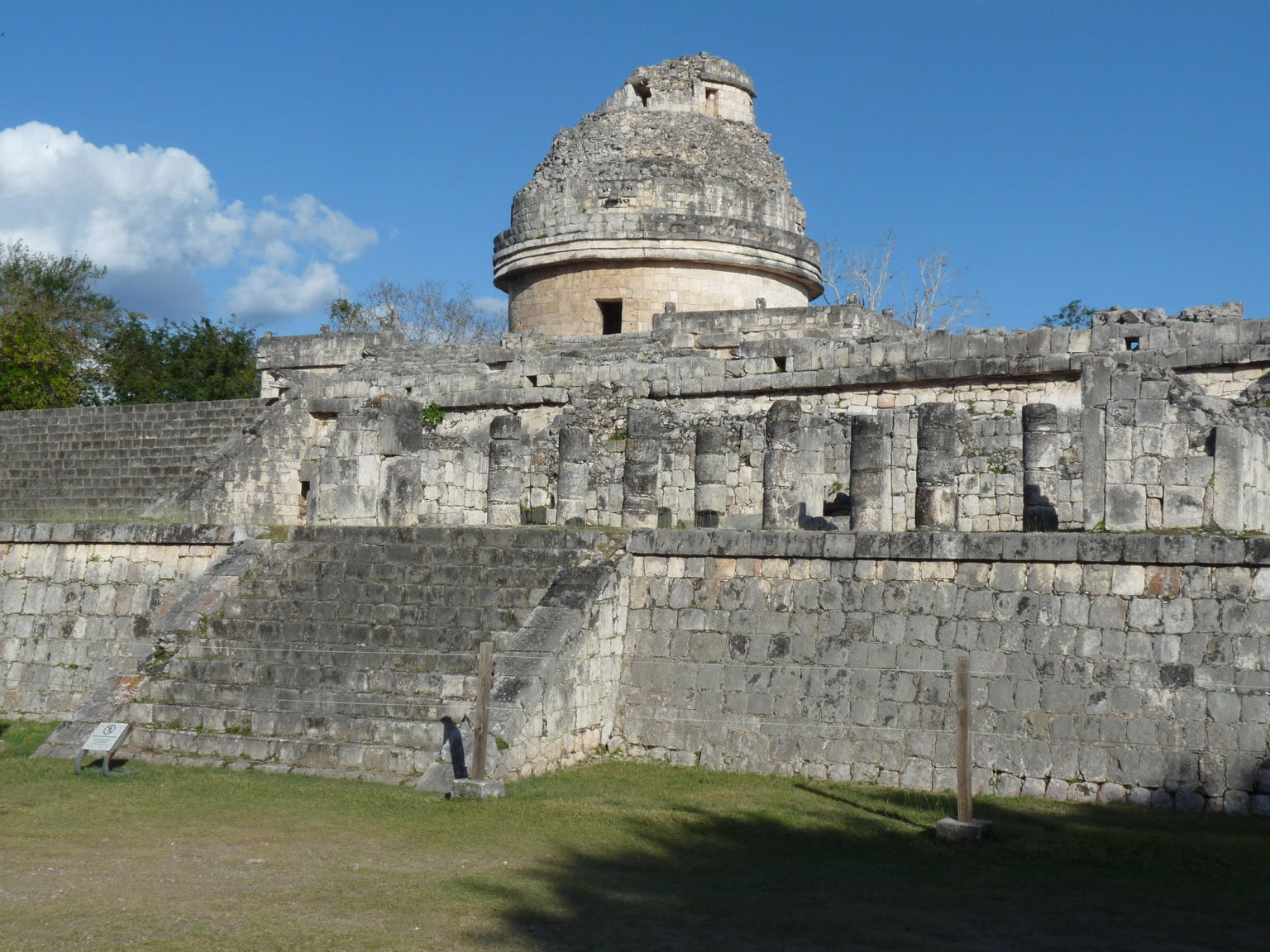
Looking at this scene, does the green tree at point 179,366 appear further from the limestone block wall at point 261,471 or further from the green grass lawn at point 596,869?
the green grass lawn at point 596,869

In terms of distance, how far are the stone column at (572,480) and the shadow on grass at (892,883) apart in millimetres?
4384

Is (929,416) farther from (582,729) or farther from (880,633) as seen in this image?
(582,729)

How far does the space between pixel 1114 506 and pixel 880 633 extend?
1876 millimetres

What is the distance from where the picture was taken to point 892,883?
7.22 meters

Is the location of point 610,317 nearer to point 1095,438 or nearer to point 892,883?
point 1095,438

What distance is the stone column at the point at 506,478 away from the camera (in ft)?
43.0

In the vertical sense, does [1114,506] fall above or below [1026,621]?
above

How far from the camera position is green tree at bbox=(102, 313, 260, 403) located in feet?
102

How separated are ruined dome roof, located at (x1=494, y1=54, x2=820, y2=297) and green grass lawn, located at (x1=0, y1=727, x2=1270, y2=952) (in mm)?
12971

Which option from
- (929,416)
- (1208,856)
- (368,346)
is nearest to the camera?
(1208,856)

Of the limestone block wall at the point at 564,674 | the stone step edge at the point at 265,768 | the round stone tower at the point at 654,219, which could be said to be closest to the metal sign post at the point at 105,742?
the stone step edge at the point at 265,768

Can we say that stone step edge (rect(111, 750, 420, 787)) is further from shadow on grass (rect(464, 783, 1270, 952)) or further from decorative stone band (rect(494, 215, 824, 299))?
decorative stone band (rect(494, 215, 824, 299))

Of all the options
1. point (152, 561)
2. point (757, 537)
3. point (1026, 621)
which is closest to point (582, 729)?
point (757, 537)

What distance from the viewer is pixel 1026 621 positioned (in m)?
9.63
